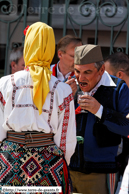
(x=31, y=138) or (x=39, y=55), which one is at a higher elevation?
(x=39, y=55)

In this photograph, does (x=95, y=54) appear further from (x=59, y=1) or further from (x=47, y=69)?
(x=59, y=1)

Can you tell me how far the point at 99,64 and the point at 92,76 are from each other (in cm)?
13

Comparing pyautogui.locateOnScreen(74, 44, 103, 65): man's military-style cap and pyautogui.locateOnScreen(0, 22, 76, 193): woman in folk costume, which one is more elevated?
pyautogui.locateOnScreen(74, 44, 103, 65): man's military-style cap

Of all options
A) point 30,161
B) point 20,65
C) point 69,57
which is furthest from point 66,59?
point 30,161

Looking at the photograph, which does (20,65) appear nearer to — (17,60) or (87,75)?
(17,60)

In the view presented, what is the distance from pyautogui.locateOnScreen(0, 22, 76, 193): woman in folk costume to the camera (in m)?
2.10

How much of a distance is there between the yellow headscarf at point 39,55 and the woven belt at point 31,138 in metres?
0.20

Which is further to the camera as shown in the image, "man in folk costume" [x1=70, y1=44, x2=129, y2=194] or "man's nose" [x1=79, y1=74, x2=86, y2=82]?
"man's nose" [x1=79, y1=74, x2=86, y2=82]

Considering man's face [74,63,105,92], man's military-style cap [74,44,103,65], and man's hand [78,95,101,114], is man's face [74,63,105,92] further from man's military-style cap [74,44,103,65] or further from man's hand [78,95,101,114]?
man's hand [78,95,101,114]

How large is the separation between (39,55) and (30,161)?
2.34ft

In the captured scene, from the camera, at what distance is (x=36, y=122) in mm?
2096

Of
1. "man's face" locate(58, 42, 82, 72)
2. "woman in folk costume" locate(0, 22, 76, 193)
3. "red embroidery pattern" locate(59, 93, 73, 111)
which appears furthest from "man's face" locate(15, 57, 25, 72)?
"red embroidery pattern" locate(59, 93, 73, 111)

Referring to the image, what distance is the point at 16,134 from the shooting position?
7.04ft

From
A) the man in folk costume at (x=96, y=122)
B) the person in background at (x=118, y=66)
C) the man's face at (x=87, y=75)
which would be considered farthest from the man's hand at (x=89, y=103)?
the person in background at (x=118, y=66)
